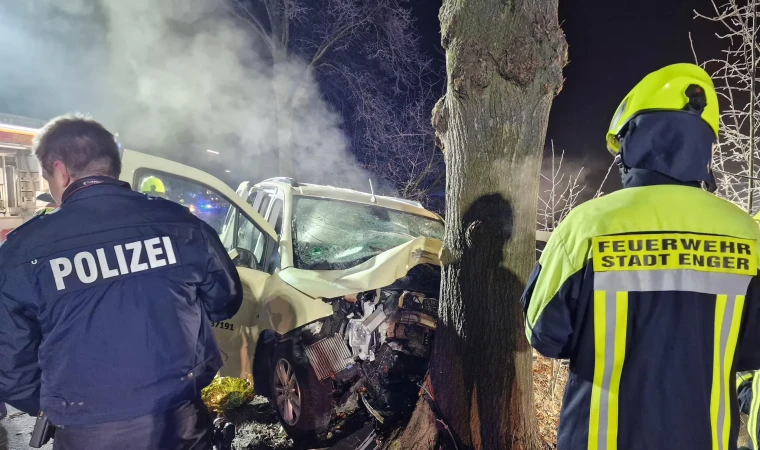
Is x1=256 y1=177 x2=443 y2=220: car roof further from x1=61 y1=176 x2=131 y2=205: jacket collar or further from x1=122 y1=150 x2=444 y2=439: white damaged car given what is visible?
x1=61 y1=176 x2=131 y2=205: jacket collar

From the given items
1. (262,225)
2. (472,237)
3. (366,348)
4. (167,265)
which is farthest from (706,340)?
Result: (262,225)

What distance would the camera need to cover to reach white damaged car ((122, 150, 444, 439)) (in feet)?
11.4

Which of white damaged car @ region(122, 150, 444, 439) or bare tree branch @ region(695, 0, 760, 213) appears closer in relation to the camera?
white damaged car @ region(122, 150, 444, 439)

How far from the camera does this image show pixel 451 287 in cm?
294

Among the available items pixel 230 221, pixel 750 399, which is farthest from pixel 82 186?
pixel 230 221

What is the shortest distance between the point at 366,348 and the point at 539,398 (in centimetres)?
212

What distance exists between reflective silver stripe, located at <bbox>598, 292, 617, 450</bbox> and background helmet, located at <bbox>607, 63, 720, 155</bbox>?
2.14 feet

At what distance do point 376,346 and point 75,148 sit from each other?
248 cm

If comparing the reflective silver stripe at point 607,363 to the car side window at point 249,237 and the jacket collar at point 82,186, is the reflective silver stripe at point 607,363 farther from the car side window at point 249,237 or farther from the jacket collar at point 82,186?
the car side window at point 249,237

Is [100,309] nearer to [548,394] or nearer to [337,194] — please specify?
[337,194]

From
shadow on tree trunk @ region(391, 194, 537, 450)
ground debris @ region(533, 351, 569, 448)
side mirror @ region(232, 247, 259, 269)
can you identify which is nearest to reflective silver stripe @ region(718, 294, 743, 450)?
shadow on tree trunk @ region(391, 194, 537, 450)

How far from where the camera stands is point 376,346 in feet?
12.0

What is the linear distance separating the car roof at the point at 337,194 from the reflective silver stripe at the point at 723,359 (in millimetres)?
3577

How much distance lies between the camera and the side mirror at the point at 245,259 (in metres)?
3.90
